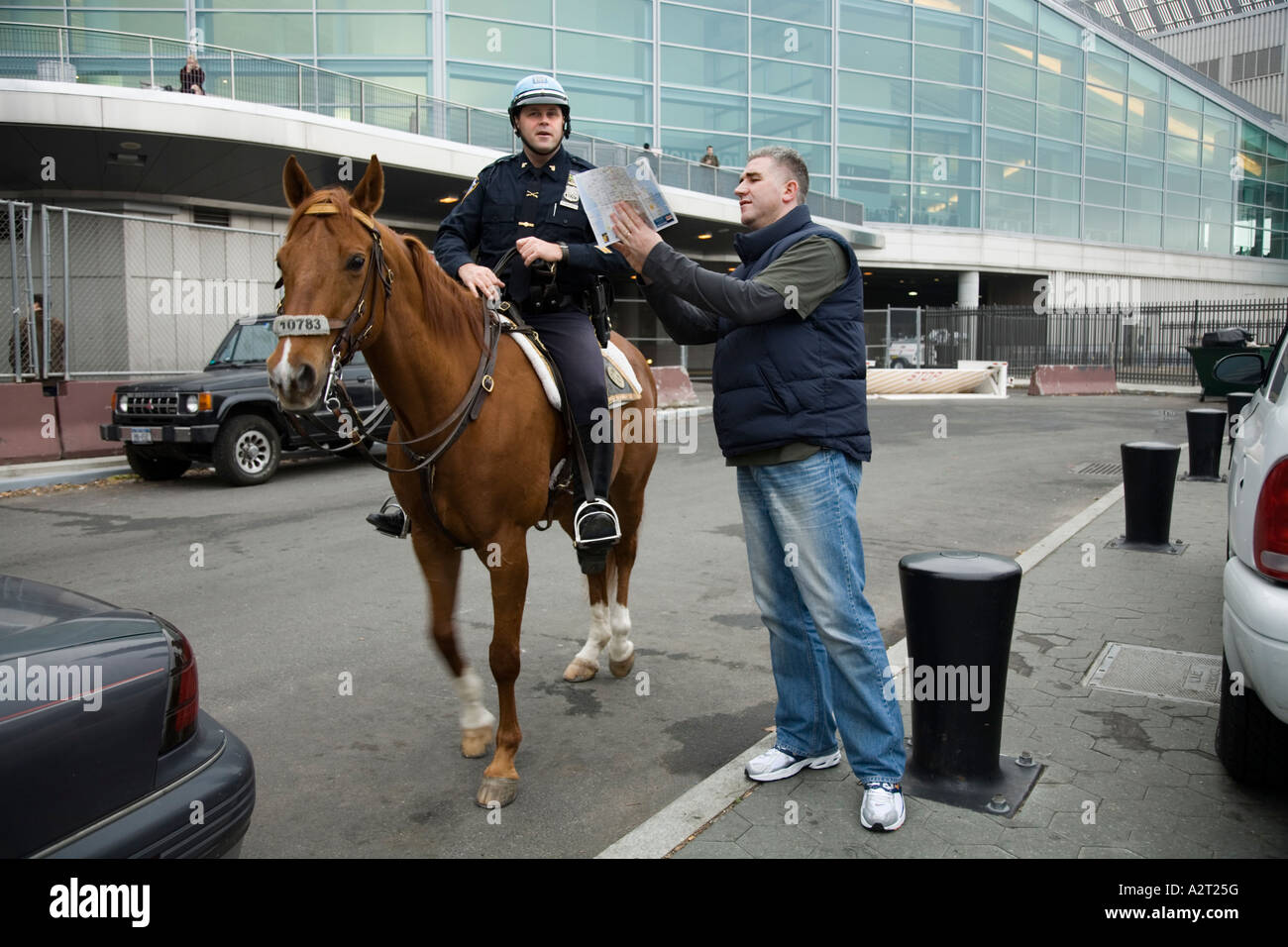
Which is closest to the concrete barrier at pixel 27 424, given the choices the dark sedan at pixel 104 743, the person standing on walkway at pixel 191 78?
the person standing on walkway at pixel 191 78

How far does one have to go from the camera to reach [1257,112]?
52688mm

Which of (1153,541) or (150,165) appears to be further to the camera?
(150,165)

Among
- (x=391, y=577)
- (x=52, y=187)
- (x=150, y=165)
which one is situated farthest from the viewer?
(x=52, y=187)

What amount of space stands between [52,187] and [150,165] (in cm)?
400

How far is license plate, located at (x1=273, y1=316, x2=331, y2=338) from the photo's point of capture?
9.81ft

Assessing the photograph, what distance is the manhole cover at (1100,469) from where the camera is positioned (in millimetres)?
12711

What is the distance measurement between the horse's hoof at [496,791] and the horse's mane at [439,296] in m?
1.82

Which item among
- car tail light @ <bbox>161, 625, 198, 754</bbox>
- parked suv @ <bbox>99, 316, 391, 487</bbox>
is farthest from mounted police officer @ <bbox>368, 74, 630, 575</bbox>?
parked suv @ <bbox>99, 316, 391, 487</bbox>

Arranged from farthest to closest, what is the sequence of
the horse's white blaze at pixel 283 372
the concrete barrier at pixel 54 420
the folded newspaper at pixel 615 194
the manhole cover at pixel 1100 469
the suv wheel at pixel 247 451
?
the manhole cover at pixel 1100 469
the concrete barrier at pixel 54 420
the suv wheel at pixel 247 451
the folded newspaper at pixel 615 194
the horse's white blaze at pixel 283 372

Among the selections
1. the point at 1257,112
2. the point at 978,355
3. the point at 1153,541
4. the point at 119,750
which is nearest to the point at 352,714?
the point at 119,750

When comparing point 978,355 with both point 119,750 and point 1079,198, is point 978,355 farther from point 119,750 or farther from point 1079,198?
point 119,750

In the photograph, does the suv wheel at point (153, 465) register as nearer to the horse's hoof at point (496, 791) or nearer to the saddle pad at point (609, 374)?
the saddle pad at point (609, 374)

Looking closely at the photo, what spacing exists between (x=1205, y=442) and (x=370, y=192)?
36.8 feet

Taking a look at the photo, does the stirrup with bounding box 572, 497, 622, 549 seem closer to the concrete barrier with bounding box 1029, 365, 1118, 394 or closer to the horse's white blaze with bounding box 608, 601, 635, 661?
the horse's white blaze with bounding box 608, 601, 635, 661
